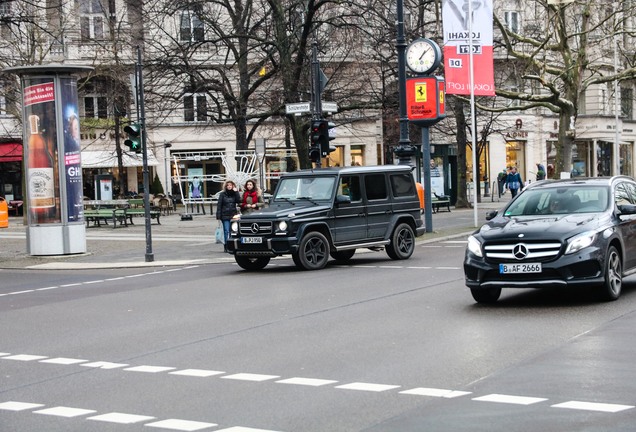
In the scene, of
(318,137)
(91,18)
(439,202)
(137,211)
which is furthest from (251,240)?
(91,18)

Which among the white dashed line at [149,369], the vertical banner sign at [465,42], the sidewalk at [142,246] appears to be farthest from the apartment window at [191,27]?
the white dashed line at [149,369]

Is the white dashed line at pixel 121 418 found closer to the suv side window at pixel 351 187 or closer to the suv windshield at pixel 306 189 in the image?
the suv windshield at pixel 306 189

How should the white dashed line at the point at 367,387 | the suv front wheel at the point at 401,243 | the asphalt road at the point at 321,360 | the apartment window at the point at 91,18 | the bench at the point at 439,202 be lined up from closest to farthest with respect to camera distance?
the asphalt road at the point at 321,360 < the white dashed line at the point at 367,387 < the suv front wheel at the point at 401,243 < the bench at the point at 439,202 < the apartment window at the point at 91,18

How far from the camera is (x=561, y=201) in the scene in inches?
568

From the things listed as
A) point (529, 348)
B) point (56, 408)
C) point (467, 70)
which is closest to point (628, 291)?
point (529, 348)

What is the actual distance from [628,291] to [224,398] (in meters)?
8.00

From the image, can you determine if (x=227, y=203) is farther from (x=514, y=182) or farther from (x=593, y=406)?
(x=514, y=182)

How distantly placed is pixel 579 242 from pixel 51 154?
16748 mm

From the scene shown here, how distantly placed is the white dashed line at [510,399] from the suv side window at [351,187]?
13.2 m

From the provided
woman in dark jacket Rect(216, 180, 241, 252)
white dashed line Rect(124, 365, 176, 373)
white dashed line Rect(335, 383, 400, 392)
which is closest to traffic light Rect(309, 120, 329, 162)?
woman in dark jacket Rect(216, 180, 241, 252)

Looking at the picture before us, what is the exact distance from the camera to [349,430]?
7.14 m

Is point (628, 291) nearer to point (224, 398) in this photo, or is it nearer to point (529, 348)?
point (529, 348)

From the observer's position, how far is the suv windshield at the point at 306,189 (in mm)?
21078

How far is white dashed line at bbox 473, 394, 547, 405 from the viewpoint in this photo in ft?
25.7
